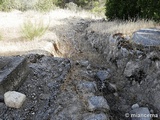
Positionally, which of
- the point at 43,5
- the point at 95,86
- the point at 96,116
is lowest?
the point at 96,116

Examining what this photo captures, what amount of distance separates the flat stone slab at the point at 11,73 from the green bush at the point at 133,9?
349 centimetres

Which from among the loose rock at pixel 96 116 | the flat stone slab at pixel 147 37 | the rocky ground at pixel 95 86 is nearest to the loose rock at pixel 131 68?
the rocky ground at pixel 95 86

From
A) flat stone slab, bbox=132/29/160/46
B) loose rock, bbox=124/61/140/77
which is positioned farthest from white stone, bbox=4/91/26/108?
flat stone slab, bbox=132/29/160/46

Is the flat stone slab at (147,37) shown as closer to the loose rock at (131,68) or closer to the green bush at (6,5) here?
the loose rock at (131,68)

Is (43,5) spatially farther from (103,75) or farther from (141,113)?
(141,113)

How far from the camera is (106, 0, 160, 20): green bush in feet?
20.1

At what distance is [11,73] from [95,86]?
1347mm

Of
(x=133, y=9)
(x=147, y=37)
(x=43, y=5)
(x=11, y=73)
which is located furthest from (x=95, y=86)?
(x=43, y=5)

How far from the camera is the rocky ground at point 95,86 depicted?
350cm

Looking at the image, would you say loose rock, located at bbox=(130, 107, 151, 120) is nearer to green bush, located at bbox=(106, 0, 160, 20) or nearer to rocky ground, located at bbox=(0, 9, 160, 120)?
rocky ground, located at bbox=(0, 9, 160, 120)

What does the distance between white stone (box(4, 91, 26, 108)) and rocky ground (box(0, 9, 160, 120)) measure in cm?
7

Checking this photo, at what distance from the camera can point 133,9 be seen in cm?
695

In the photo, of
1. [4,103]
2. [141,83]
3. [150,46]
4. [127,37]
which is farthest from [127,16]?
[4,103]

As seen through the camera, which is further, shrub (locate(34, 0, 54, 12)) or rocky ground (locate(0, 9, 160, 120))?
shrub (locate(34, 0, 54, 12))
